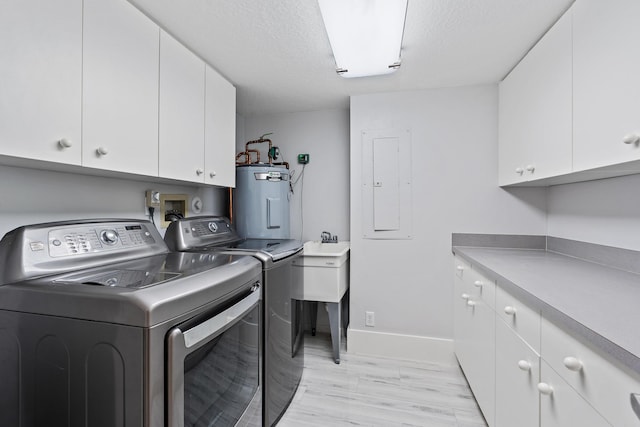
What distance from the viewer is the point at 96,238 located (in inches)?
49.0

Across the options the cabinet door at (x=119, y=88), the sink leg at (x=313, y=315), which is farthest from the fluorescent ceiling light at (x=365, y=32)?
the sink leg at (x=313, y=315)

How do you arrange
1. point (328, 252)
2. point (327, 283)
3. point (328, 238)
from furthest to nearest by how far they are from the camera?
point (328, 238) → point (328, 252) → point (327, 283)

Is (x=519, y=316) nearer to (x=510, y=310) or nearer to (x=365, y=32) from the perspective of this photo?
(x=510, y=310)

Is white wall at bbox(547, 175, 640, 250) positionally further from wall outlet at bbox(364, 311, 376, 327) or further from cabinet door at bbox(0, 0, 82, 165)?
cabinet door at bbox(0, 0, 82, 165)

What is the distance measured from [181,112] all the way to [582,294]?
1.99 meters

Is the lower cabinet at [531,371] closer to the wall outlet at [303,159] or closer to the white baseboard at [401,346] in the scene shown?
the white baseboard at [401,346]

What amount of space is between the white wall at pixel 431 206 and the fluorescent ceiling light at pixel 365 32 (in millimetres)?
569

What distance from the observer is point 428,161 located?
228cm

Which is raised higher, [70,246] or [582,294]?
[70,246]

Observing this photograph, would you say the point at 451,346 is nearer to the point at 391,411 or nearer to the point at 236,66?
the point at 391,411

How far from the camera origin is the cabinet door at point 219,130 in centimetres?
185

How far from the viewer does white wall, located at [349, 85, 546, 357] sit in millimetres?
2176

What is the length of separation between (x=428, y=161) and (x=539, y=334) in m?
1.57

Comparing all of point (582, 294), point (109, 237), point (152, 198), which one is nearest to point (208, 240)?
point (152, 198)
